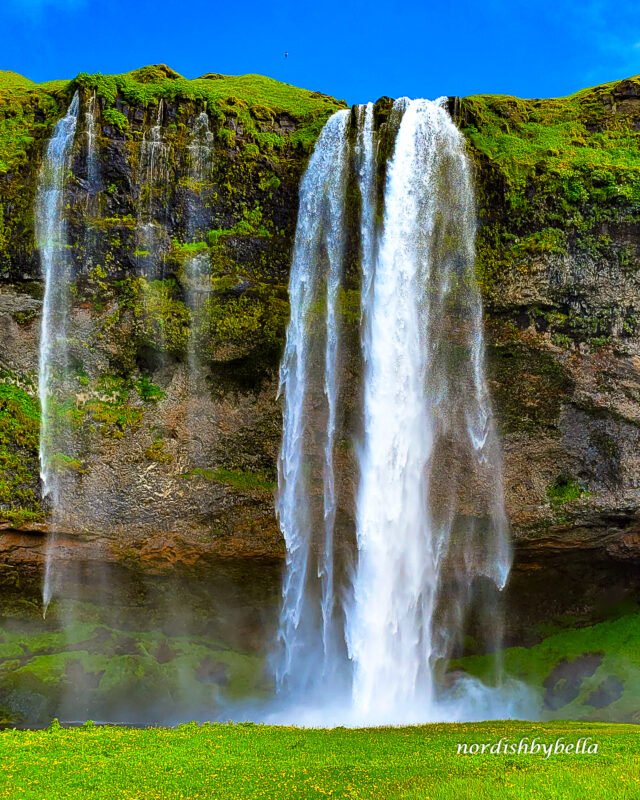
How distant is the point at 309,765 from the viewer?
518 inches

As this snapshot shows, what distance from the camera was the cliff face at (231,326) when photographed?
Answer: 24906mm

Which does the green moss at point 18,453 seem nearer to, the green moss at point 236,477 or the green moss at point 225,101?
the green moss at point 236,477

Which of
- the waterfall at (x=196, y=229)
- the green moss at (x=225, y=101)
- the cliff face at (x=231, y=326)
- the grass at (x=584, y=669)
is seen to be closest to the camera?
the grass at (x=584, y=669)

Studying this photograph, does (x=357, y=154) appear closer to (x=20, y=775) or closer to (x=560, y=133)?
(x=560, y=133)

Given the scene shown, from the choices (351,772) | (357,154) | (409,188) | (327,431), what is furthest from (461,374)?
(351,772)

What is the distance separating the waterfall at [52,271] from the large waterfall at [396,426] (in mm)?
7955

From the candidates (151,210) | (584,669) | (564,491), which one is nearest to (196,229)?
(151,210)

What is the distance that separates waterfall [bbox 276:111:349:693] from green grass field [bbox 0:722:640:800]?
28.7ft

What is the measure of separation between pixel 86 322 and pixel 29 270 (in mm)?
2620

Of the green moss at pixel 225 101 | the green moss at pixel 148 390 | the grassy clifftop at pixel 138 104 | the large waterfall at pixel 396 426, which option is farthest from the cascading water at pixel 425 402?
the green moss at pixel 148 390

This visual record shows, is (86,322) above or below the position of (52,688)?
above

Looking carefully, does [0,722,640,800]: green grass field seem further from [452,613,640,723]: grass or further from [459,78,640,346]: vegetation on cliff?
[459,78,640,346]: vegetation on cliff

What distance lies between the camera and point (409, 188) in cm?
2523

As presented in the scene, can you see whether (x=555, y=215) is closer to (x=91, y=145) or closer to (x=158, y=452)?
(x=158, y=452)
